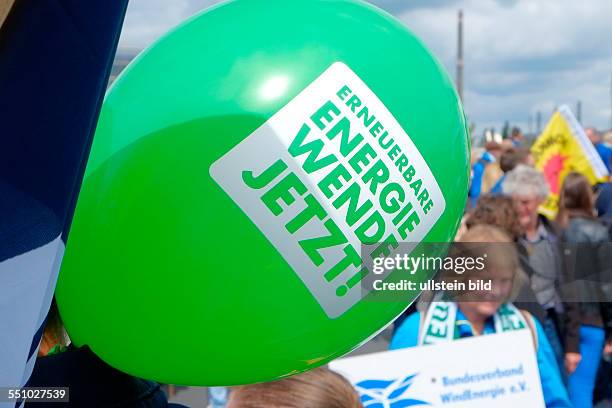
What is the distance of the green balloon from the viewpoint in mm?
1066

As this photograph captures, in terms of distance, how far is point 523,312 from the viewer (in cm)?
290

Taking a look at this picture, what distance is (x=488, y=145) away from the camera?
7.51m

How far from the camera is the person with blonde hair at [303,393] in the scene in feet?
4.83

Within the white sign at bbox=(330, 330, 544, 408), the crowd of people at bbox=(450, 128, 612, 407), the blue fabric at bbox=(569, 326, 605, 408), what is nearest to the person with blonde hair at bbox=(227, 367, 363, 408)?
the white sign at bbox=(330, 330, 544, 408)

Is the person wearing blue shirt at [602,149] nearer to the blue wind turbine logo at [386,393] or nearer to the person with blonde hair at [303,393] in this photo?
the blue wind turbine logo at [386,393]

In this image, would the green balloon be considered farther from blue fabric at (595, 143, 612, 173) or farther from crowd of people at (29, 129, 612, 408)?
blue fabric at (595, 143, 612, 173)

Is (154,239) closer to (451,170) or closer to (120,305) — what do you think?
(120,305)

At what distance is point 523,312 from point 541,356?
19 cm

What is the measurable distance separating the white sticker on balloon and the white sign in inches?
59.1

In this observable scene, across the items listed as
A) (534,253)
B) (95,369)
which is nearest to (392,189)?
(95,369)

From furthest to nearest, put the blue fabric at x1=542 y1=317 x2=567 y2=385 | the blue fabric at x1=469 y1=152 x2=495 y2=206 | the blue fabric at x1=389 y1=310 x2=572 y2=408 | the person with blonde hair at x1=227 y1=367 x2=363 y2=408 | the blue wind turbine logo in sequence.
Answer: the blue fabric at x1=469 y1=152 x2=495 y2=206
the blue fabric at x1=542 y1=317 x2=567 y2=385
the blue fabric at x1=389 y1=310 x2=572 y2=408
the blue wind turbine logo
the person with blonde hair at x1=227 y1=367 x2=363 y2=408

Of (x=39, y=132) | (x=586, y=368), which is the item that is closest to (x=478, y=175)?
(x=586, y=368)

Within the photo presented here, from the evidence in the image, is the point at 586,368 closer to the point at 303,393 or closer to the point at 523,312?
the point at 523,312

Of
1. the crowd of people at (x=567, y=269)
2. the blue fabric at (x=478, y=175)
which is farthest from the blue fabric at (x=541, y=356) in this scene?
the blue fabric at (x=478, y=175)
